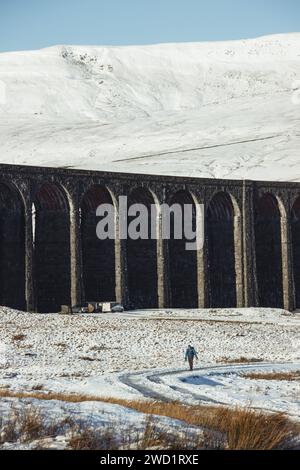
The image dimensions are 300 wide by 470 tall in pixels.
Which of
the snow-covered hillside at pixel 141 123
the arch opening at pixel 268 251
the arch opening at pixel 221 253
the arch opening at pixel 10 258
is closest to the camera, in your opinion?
the arch opening at pixel 10 258

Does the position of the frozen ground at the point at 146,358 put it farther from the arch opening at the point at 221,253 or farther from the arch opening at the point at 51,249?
the arch opening at the point at 221,253

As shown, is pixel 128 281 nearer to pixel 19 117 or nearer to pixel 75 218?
pixel 75 218

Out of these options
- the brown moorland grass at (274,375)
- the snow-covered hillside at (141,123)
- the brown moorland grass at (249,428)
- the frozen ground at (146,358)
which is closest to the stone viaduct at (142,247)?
the frozen ground at (146,358)

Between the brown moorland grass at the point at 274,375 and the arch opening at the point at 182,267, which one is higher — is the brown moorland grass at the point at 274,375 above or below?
below

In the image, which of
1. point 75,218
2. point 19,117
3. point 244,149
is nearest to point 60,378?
point 75,218

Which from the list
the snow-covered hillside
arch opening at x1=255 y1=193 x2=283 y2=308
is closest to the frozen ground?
arch opening at x1=255 y1=193 x2=283 y2=308

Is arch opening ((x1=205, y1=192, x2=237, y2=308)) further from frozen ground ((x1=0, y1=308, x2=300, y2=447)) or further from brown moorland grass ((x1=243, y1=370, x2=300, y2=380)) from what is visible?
brown moorland grass ((x1=243, y1=370, x2=300, y2=380))

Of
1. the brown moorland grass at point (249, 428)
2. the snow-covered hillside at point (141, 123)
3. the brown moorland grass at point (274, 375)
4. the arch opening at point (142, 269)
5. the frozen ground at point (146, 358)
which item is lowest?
the brown moorland grass at point (274, 375)
